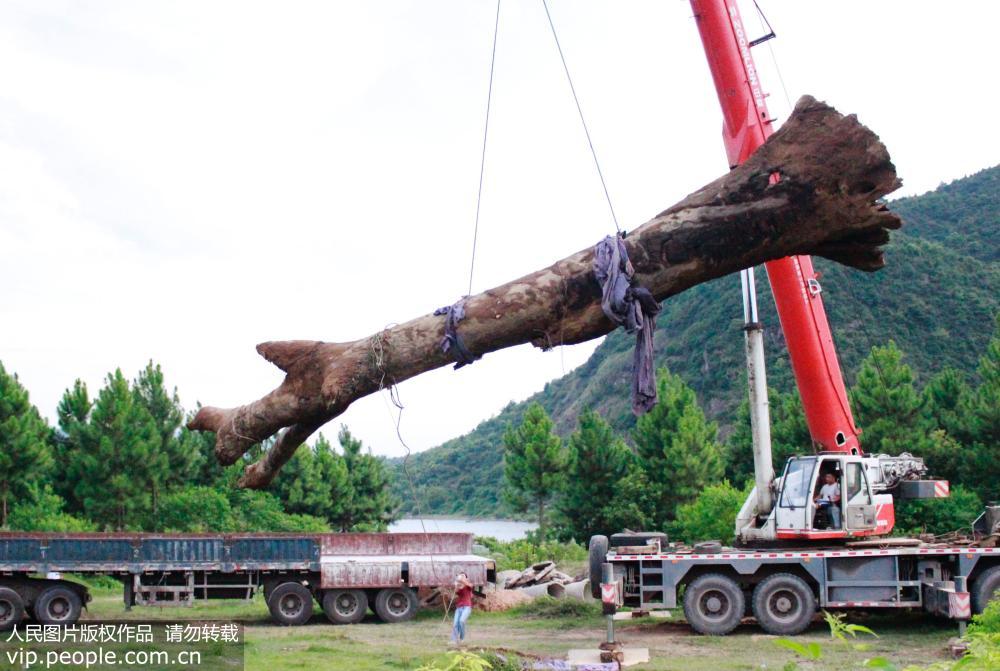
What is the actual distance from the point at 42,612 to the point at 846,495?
13.9 m

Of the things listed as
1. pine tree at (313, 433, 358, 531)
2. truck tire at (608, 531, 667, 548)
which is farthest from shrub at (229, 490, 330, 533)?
truck tire at (608, 531, 667, 548)

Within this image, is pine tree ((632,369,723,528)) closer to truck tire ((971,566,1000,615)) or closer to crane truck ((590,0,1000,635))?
crane truck ((590,0,1000,635))

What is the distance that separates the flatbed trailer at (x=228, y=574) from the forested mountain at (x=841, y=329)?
35130 millimetres

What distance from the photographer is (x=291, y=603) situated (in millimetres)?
17297

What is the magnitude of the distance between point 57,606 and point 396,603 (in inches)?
240

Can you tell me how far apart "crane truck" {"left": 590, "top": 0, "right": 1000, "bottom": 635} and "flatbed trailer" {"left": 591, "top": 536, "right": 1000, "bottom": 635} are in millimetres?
16

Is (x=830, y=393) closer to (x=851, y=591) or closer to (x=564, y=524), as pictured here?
Answer: (x=851, y=591)

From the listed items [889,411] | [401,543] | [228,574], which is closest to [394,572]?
[401,543]

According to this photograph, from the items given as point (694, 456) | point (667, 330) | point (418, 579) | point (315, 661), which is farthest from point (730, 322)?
point (315, 661)

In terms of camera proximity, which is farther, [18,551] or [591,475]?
[591,475]

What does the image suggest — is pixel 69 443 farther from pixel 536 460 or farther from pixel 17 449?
pixel 536 460

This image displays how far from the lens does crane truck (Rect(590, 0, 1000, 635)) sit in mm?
13617

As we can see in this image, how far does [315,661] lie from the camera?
484 inches

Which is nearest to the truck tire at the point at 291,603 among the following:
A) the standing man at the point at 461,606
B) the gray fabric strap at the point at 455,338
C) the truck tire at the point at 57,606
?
the truck tire at the point at 57,606
